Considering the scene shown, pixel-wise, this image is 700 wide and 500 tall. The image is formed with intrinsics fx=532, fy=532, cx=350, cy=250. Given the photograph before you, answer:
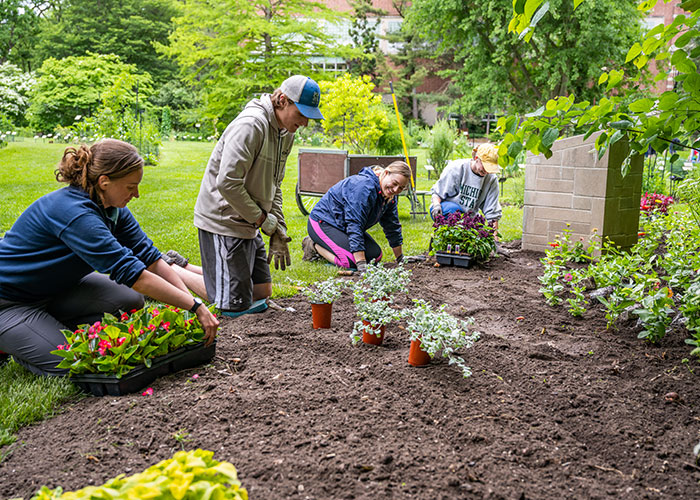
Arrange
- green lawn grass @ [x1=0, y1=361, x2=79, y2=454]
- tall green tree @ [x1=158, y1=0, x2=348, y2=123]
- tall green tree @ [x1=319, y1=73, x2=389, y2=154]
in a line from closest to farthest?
green lawn grass @ [x1=0, y1=361, x2=79, y2=454] → tall green tree @ [x1=319, y1=73, x2=389, y2=154] → tall green tree @ [x1=158, y1=0, x2=348, y2=123]

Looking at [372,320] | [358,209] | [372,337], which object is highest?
[358,209]

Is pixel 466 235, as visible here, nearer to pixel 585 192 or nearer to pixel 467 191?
pixel 467 191

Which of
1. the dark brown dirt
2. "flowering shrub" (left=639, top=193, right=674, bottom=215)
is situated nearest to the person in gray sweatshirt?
"flowering shrub" (left=639, top=193, right=674, bottom=215)

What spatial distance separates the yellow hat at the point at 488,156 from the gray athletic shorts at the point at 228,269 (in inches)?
108

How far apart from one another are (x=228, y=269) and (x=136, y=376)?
127 centimetres

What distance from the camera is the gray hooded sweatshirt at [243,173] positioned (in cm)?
338

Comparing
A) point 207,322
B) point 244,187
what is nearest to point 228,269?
point 244,187

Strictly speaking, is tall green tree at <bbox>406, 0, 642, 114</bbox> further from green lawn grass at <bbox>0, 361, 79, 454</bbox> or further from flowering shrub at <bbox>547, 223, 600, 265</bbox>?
green lawn grass at <bbox>0, 361, 79, 454</bbox>

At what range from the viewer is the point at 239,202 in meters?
3.45

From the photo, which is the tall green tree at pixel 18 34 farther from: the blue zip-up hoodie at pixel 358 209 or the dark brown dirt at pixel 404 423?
the dark brown dirt at pixel 404 423

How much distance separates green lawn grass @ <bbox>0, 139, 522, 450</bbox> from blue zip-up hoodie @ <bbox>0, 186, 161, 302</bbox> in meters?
0.47

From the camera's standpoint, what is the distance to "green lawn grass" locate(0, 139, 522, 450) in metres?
2.41

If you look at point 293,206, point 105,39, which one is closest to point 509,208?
point 293,206

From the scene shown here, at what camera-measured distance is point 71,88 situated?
15.9 meters
